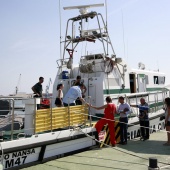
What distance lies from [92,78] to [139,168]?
423cm

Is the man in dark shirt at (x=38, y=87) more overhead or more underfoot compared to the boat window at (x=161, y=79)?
more underfoot

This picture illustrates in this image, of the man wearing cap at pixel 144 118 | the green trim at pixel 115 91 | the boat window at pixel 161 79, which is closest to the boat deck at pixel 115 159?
the man wearing cap at pixel 144 118

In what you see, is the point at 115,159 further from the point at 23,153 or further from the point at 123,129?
→ the point at 23,153

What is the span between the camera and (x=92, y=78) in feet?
30.4

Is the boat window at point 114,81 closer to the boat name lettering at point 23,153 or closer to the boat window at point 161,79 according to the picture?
the boat name lettering at point 23,153

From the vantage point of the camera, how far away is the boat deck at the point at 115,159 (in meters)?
5.93

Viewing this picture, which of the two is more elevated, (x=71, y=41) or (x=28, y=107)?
(x=71, y=41)

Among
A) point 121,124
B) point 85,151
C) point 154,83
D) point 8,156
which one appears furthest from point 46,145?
point 154,83

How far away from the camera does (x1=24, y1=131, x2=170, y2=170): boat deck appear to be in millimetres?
5930

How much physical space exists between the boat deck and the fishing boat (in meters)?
0.32

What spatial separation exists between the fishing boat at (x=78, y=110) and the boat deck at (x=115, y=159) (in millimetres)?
315

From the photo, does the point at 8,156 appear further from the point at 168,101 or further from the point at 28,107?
the point at 168,101

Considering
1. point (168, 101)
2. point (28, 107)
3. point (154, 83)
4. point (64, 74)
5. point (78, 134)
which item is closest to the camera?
point (28, 107)

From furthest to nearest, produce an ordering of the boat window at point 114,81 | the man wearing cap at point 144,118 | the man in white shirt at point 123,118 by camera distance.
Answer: the boat window at point 114,81
the man wearing cap at point 144,118
the man in white shirt at point 123,118
